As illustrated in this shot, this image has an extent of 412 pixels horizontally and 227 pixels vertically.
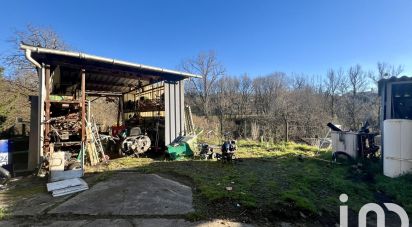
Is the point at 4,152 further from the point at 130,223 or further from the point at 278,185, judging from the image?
the point at 278,185

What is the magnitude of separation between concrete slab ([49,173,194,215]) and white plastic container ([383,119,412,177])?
4711 mm

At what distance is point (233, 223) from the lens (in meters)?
2.91

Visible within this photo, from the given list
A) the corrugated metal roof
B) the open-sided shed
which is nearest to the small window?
the corrugated metal roof

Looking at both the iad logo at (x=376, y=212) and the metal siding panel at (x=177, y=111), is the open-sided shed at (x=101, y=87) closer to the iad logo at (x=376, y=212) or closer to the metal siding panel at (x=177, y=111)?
the metal siding panel at (x=177, y=111)

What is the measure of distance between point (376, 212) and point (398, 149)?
2.38 meters

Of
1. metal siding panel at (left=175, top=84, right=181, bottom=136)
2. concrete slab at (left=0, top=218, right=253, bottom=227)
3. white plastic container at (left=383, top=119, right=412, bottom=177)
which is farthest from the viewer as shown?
metal siding panel at (left=175, top=84, right=181, bottom=136)

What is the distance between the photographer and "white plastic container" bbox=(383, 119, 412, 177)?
16.7 feet

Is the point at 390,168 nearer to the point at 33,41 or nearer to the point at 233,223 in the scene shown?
the point at 233,223

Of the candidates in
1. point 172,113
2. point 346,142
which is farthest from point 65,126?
point 346,142

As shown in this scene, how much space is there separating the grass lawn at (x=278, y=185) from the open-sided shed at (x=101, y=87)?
1.61m

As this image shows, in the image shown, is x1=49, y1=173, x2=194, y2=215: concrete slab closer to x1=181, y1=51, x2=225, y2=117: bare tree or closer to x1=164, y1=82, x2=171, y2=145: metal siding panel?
x1=164, y1=82, x2=171, y2=145: metal siding panel

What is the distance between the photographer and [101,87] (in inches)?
432

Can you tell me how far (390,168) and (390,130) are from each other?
2.91 ft

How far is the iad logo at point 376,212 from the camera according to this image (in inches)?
129
